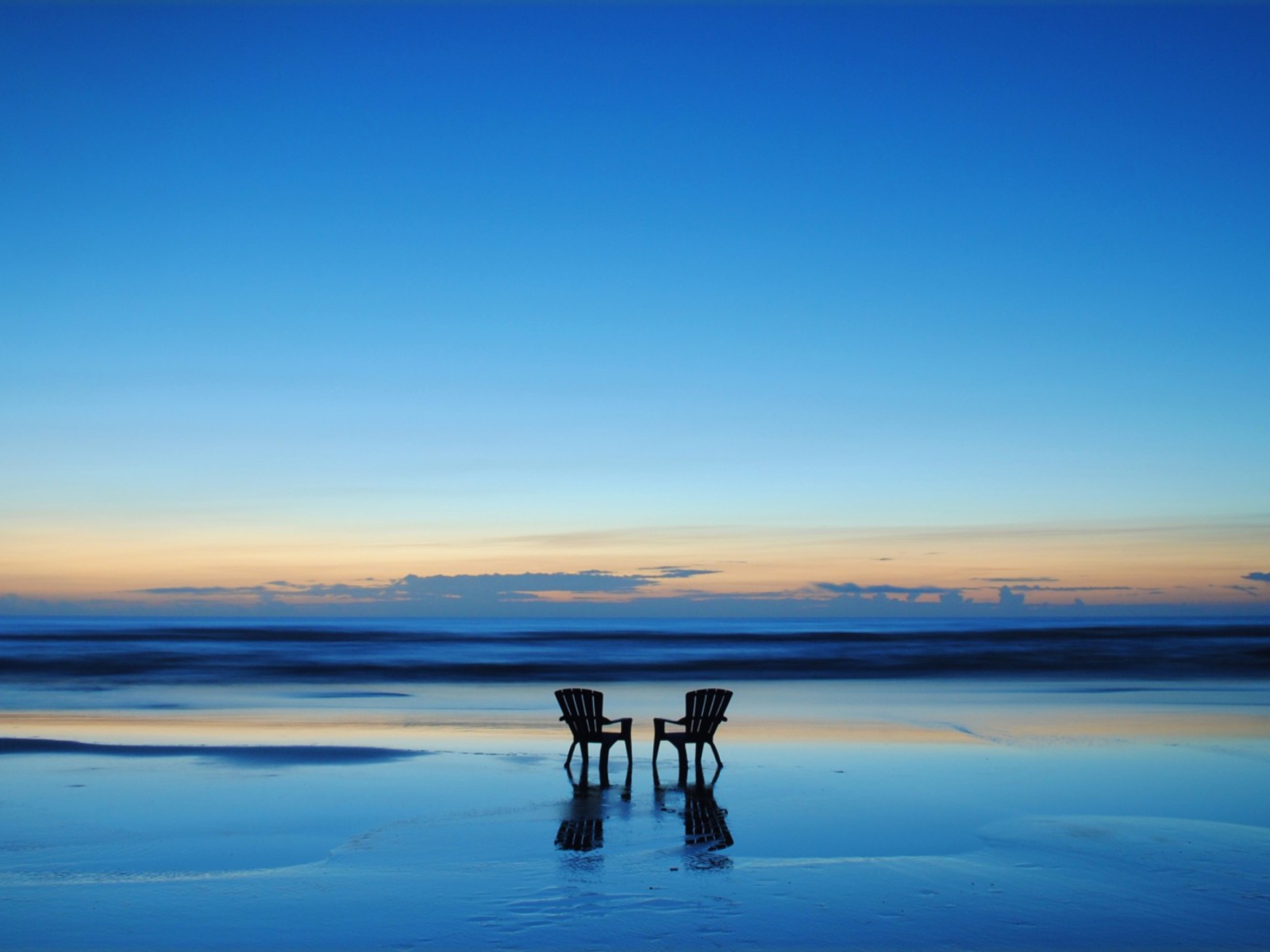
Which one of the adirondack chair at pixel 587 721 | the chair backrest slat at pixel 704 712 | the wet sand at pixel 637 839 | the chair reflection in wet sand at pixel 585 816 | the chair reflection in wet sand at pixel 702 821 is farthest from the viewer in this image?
the chair backrest slat at pixel 704 712

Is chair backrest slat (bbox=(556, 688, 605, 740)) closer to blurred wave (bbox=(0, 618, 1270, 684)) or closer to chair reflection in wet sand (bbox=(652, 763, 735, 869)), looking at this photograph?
chair reflection in wet sand (bbox=(652, 763, 735, 869))

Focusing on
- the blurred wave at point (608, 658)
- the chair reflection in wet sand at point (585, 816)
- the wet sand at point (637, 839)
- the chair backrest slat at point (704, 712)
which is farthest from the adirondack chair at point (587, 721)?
the blurred wave at point (608, 658)

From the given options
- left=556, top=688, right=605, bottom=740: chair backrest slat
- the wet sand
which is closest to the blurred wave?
the wet sand

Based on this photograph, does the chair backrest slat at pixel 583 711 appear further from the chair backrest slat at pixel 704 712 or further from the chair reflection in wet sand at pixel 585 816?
the chair backrest slat at pixel 704 712

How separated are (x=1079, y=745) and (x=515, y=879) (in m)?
8.75

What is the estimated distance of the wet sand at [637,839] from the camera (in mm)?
5699

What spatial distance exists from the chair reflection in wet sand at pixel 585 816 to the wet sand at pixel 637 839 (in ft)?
0.14

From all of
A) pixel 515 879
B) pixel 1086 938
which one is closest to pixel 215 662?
pixel 515 879

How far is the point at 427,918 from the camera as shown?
578cm

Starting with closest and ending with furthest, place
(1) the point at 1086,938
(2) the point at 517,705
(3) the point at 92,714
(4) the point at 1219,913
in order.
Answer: (1) the point at 1086,938, (4) the point at 1219,913, (3) the point at 92,714, (2) the point at 517,705

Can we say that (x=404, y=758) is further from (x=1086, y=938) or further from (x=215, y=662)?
(x=215, y=662)

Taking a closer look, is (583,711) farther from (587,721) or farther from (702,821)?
(702,821)

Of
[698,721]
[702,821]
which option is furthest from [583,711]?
[702,821]

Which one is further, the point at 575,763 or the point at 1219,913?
the point at 575,763
